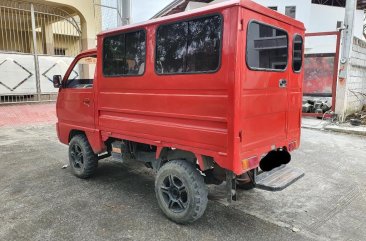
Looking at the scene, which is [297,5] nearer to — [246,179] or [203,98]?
[246,179]

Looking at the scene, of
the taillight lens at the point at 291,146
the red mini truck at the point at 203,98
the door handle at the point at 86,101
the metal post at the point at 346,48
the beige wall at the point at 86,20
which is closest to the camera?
the red mini truck at the point at 203,98

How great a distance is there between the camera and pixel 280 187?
10.8 feet

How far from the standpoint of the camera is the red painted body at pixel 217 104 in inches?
115

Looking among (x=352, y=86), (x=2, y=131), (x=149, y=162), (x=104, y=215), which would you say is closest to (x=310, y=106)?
(x=352, y=86)

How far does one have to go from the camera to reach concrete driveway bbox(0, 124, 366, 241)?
3254 mm

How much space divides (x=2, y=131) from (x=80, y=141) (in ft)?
16.9

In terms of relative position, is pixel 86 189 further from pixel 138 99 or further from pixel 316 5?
pixel 316 5

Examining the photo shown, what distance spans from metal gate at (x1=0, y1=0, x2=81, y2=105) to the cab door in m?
6.86

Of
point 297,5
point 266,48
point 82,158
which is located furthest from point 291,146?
point 297,5

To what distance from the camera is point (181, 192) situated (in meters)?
3.46

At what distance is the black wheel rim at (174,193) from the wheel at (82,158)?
169 centimetres

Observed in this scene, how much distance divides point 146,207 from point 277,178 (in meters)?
1.67

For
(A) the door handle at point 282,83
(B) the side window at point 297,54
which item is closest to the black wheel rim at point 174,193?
(A) the door handle at point 282,83

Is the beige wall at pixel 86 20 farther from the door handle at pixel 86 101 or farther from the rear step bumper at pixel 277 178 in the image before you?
the rear step bumper at pixel 277 178
